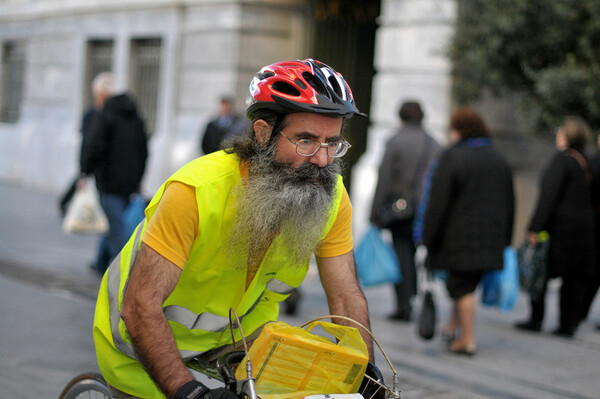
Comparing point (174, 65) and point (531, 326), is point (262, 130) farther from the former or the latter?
point (174, 65)

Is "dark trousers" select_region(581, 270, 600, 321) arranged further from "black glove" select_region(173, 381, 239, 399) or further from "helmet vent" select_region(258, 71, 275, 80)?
"black glove" select_region(173, 381, 239, 399)

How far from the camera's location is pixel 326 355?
2.15 meters

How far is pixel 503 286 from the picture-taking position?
6.71 metres

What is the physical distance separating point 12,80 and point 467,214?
51.2ft

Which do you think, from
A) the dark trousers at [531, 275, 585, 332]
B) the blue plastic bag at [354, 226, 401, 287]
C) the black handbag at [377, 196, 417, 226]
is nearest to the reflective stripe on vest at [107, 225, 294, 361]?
the blue plastic bag at [354, 226, 401, 287]

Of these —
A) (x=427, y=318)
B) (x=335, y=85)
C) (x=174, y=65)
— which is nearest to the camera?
(x=335, y=85)

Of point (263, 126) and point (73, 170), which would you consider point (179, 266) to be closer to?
point (263, 126)

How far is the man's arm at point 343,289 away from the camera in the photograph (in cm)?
258

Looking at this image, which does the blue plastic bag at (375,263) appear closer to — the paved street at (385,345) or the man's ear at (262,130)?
the paved street at (385,345)

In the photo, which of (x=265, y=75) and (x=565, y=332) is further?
(x=565, y=332)

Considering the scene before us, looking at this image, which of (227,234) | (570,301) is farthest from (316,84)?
(570,301)

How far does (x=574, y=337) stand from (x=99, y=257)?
4491 mm

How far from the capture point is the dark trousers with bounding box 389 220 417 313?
296 inches

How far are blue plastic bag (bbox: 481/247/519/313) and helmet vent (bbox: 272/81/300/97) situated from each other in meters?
4.62
